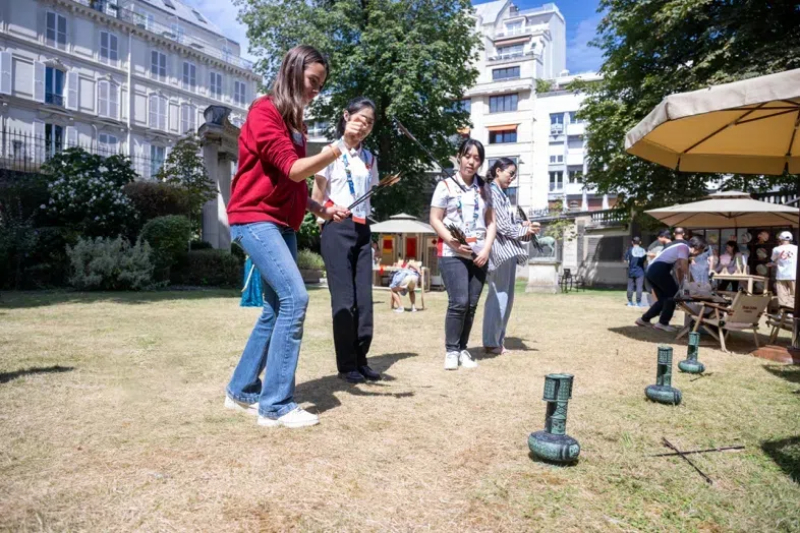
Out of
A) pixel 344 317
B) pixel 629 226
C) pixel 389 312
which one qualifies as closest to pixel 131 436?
pixel 344 317

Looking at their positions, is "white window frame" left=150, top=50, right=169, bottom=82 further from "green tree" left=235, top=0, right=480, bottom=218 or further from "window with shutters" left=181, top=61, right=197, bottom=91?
"green tree" left=235, top=0, right=480, bottom=218

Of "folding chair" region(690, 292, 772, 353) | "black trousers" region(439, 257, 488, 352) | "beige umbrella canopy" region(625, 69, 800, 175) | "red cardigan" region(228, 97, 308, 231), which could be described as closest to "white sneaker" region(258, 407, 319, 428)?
"red cardigan" region(228, 97, 308, 231)

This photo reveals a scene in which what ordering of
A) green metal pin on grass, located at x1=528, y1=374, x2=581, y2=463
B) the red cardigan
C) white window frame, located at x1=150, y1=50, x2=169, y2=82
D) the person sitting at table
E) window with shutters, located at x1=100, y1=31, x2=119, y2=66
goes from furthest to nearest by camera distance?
white window frame, located at x1=150, y1=50, x2=169, y2=82, window with shutters, located at x1=100, y1=31, x2=119, y2=66, the person sitting at table, the red cardigan, green metal pin on grass, located at x1=528, y1=374, x2=581, y2=463

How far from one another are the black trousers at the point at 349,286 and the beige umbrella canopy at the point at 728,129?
10.1ft

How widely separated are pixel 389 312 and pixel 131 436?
325 inches

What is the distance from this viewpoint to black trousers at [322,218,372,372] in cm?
450

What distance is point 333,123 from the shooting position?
1049 inches

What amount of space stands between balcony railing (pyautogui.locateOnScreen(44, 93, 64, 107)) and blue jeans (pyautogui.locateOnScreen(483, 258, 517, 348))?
40.5m

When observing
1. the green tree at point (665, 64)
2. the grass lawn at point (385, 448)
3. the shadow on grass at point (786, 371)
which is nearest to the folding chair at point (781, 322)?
Answer: the shadow on grass at point (786, 371)

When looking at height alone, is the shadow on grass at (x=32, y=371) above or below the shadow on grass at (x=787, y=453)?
above

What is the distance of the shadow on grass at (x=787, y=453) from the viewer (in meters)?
2.92

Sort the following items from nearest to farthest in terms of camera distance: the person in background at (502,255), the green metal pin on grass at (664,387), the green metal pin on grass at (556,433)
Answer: the green metal pin on grass at (556,433), the green metal pin on grass at (664,387), the person in background at (502,255)

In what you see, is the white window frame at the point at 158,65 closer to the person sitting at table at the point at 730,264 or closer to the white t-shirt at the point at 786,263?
the person sitting at table at the point at 730,264

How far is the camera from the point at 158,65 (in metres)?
44.4
